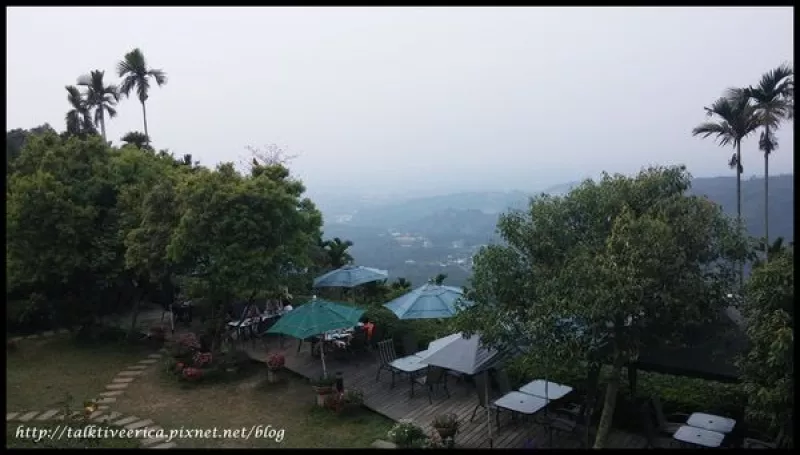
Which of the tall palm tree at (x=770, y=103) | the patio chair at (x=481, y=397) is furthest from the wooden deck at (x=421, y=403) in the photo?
the tall palm tree at (x=770, y=103)

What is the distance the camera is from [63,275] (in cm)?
1491

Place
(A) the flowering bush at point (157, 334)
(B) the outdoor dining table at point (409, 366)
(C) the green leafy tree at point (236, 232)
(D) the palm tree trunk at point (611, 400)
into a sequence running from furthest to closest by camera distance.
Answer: (A) the flowering bush at point (157, 334), (C) the green leafy tree at point (236, 232), (B) the outdoor dining table at point (409, 366), (D) the palm tree trunk at point (611, 400)

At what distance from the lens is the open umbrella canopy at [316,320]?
37.5ft

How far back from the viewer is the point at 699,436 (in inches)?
309

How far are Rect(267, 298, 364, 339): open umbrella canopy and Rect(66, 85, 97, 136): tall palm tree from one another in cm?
2421

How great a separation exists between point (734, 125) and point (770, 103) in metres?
1.24

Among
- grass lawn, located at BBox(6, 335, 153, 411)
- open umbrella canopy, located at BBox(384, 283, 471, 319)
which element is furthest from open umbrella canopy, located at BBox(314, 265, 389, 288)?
grass lawn, located at BBox(6, 335, 153, 411)

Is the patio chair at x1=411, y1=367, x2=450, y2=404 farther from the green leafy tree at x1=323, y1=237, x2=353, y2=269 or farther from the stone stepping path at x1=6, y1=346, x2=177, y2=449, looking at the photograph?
the green leafy tree at x1=323, y1=237, x2=353, y2=269

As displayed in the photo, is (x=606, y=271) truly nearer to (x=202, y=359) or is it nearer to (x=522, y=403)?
(x=522, y=403)

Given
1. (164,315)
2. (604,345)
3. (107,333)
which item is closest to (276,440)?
(604,345)

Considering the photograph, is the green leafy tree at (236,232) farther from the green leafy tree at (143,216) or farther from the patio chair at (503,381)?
the patio chair at (503,381)

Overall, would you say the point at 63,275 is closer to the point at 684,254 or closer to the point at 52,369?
the point at 52,369

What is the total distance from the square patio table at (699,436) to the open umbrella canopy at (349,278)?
32.3ft

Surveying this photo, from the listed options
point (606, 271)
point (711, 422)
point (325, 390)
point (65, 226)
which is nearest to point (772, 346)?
point (606, 271)
